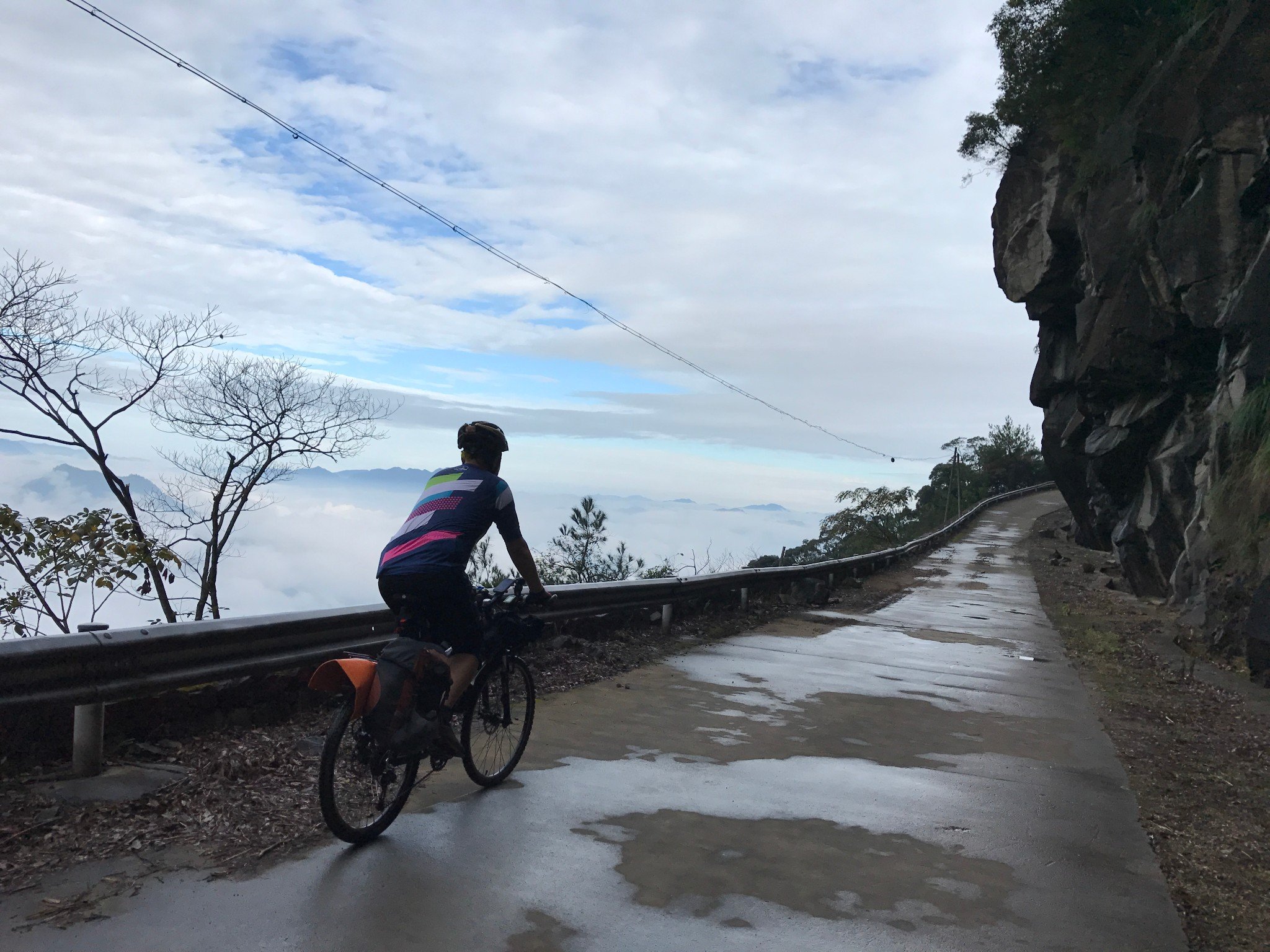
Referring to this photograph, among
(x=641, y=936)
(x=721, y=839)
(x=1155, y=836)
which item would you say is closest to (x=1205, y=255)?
(x=1155, y=836)

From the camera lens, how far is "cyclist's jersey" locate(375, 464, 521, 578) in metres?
4.82

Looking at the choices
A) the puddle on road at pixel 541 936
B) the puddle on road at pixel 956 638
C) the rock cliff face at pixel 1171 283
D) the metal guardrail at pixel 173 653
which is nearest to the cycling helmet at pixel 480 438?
the metal guardrail at pixel 173 653

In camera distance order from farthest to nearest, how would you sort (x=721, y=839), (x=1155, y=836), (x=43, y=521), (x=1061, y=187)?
(x=1061, y=187)
(x=43, y=521)
(x=1155, y=836)
(x=721, y=839)

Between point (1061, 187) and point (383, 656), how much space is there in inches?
1248

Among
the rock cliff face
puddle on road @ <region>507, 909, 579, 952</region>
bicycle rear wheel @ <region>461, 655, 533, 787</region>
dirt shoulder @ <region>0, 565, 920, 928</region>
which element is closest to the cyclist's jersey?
bicycle rear wheel @ <region>461, 655, 533, 787</region>

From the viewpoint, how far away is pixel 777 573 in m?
Result: 16.9

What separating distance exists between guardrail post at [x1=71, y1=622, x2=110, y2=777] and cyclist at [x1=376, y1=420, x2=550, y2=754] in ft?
5.25

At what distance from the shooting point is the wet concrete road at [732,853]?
12.2 feet

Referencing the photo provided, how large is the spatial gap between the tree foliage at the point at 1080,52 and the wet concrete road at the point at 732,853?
18711 mm

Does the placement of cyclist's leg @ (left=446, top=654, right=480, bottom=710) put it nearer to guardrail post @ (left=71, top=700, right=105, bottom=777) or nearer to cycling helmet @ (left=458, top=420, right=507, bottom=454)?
cycling helmet @ (left=458, top=420, right=507, bottom=454)

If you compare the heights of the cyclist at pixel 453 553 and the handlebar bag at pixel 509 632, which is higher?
the cyclist at pixel 453 553

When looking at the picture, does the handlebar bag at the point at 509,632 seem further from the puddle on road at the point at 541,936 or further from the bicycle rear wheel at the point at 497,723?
the puddle on road at the point at 541,936

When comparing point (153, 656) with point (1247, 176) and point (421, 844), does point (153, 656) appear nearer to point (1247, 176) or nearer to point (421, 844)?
point (421, 844)

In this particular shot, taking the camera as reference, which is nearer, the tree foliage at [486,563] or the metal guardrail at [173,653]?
the metal guardrail at [173,653]
